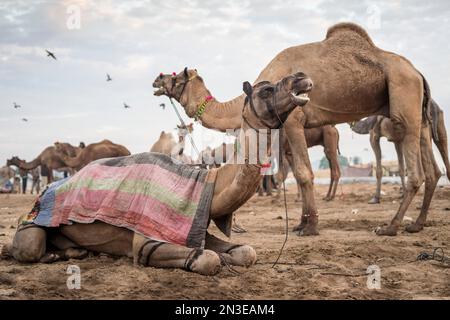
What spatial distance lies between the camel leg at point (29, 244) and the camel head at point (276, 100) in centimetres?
211

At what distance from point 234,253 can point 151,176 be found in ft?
3.19

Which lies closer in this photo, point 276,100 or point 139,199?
point 276,100

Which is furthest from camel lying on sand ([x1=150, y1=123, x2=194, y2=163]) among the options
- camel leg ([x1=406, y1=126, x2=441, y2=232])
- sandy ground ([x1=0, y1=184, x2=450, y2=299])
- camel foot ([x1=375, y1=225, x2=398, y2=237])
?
sandy ground ([x1=0, y1=184, x2=450, y2=299])

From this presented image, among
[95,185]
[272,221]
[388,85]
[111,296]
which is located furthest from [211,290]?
[272,221]

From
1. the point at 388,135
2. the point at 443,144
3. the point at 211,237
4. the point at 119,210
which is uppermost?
the point at 388,135

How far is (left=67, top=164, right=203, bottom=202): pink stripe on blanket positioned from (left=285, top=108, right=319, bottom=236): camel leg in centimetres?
256

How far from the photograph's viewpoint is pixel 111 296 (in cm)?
340

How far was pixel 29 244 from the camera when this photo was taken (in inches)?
173

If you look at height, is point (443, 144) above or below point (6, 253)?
above

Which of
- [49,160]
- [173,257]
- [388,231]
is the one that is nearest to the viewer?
[173,257]

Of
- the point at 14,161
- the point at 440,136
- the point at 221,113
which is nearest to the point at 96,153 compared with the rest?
the point at 14,161

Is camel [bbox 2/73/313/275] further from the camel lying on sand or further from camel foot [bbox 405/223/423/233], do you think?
the camel lying on sand

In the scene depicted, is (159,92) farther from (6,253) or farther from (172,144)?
(172,144)

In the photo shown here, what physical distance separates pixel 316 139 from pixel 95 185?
10.9 m
